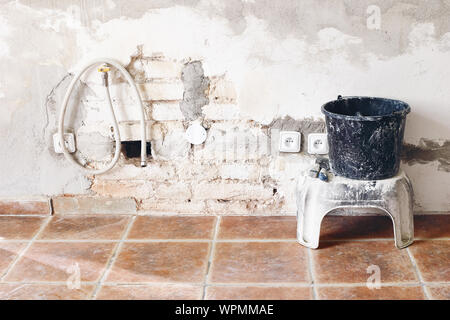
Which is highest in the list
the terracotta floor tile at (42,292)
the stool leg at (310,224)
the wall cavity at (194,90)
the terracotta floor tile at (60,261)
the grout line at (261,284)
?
the wall cavity at (194,90)

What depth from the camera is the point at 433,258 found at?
94.1 inches

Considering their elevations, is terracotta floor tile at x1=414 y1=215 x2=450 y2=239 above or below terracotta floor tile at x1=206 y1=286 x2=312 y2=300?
above

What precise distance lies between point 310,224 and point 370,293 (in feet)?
1.41

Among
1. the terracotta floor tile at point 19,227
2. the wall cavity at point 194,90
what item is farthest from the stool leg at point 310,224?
the terracotta floor tile at point 19,227

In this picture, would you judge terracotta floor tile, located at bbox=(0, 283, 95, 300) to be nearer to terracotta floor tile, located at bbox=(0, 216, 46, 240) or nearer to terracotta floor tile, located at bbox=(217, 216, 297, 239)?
terracotta floor tile, located at bbox=(0, 216, 46, 240)

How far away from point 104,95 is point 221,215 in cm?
81

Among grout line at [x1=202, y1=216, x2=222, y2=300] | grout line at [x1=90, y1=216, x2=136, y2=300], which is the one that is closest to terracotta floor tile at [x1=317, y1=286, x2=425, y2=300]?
grout line at [x1=202, y1=216, x2=222, y2=300]

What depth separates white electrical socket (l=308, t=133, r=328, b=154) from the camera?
2662mm

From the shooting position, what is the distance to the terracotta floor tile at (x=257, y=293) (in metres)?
2.16

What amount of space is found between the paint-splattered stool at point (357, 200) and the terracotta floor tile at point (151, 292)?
575 mm

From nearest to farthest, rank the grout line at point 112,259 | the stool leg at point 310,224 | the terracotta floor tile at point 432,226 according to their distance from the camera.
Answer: the grout line at point 112,259 → the stool leg at point 310,224 → the terracotta floor tile at point 432,226

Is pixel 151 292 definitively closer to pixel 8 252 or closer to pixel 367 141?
pixel 8 252

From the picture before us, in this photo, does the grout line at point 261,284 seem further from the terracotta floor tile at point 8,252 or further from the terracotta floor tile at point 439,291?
the terracotta floor tile at point 8,252
